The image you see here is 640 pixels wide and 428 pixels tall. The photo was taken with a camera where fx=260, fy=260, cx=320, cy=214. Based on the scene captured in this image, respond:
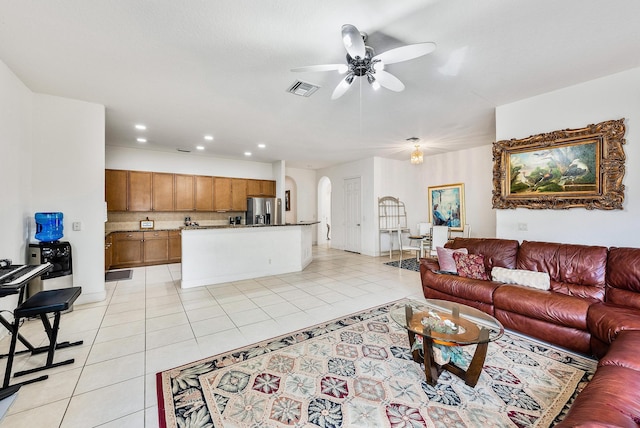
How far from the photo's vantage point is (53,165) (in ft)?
11.4

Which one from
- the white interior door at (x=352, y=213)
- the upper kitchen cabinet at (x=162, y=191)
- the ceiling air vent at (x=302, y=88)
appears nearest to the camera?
the ceiling air vent at (x=302, y=88)

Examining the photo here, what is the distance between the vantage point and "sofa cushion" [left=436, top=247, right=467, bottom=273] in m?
3.58

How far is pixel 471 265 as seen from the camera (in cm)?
343

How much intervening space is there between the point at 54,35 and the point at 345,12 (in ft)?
8.30

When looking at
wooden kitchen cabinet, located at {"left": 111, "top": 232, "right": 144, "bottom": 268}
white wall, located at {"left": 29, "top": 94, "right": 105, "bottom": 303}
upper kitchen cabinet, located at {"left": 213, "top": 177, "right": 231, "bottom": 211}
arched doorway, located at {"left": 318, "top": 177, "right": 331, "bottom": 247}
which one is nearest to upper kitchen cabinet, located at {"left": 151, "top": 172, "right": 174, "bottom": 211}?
wooden kitchen cabinet, located at {"left": 111, "top": 232, "right": 144, "bottom": 268}

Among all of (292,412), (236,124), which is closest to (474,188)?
(236,124)

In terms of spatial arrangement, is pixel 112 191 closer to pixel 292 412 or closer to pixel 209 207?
pixel 209 207

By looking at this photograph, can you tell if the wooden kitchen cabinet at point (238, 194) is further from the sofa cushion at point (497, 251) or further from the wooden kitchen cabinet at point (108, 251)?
the sofa cushion at point (497, 251)

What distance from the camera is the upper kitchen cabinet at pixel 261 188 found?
7.68 m

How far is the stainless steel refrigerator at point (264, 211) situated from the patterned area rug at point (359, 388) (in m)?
4.95

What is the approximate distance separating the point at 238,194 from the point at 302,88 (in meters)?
4.89

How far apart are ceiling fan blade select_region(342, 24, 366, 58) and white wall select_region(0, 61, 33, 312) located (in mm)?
3562

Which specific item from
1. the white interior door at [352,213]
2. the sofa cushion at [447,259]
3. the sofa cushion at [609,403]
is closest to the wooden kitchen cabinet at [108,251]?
the white interior door at [352,213]

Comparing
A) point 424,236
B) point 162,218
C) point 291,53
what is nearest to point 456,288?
point 291,53
